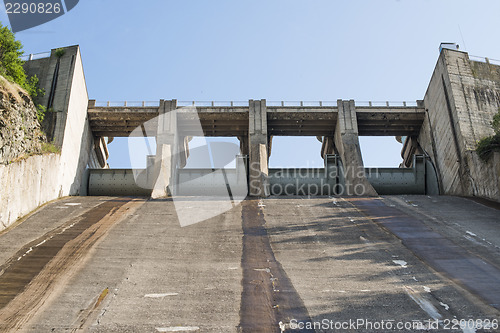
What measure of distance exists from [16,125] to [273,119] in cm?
1859

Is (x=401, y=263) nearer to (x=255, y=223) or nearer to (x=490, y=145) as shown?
(x=255, y=223)

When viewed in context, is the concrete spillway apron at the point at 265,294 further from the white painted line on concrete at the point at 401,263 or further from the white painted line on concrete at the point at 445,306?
the white painted line on concrete at the point at 401,263

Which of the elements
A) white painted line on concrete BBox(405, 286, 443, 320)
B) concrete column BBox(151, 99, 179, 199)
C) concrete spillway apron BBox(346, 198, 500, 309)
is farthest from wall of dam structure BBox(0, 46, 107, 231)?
concrete spillway apron BBox(346, 198, 500, 309)

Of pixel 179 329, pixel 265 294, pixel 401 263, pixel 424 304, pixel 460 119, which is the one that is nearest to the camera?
pixel 179 329

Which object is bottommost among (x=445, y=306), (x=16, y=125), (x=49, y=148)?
(x=445, y=306)

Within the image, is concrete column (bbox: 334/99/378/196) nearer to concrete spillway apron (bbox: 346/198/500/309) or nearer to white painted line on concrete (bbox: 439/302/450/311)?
concrete spillway apron (bbox: 346/198/500/309)

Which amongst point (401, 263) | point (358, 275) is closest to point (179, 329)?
point (358, 275)

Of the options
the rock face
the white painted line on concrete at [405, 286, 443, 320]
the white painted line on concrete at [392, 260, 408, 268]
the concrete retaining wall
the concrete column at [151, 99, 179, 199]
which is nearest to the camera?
the white painted line on concrete at [405, 286, 443, 320]

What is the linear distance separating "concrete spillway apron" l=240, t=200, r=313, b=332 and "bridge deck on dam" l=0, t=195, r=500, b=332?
5cm

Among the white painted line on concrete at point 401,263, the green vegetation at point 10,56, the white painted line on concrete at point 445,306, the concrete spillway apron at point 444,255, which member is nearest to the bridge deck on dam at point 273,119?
the green vegetation at point 10,56

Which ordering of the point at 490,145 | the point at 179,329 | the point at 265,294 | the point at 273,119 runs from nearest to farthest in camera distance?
the point at 179,329, the point at 265,294, the point at 490,145, the point at 273,119

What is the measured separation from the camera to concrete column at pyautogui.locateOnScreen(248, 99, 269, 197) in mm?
27297

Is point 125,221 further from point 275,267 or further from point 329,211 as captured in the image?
point 329,211

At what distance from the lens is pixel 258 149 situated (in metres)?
29.7
